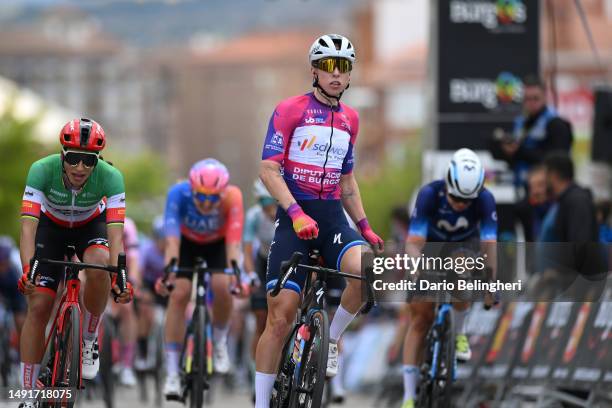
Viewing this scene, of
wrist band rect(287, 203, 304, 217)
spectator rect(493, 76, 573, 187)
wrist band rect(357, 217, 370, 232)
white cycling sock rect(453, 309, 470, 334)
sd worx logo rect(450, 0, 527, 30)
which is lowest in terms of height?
white cycling sock rect(453, 309, 470, 334)

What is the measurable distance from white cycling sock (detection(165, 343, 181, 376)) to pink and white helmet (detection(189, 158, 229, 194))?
143 cm

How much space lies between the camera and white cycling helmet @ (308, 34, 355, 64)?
10016 millimetres

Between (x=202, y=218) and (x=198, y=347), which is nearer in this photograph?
(x=198, y=347)

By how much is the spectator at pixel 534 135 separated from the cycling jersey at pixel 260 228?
8.61 feet

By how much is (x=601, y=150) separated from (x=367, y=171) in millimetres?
123387

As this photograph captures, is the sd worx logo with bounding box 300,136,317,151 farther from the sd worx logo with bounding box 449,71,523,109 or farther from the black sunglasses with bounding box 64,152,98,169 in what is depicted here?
the sd worx logo with bounding box 449,71,523,109

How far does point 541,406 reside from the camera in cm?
1342

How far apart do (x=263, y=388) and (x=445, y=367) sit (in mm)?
2191

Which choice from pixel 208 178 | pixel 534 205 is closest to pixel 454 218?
pixel 208 178

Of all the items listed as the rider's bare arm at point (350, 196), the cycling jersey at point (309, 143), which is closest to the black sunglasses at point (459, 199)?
the rider's bare arm at point (350, 196)

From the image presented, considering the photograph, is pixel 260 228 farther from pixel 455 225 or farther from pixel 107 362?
pixel 455 225

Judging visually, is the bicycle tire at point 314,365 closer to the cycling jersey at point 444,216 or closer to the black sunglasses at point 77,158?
the black sunglasses at point 77,158

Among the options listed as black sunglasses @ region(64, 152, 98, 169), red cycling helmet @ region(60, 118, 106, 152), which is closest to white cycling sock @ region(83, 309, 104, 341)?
black sunglasses @ region(64, 152, 98, 169)

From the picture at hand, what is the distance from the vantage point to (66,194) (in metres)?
10.4
